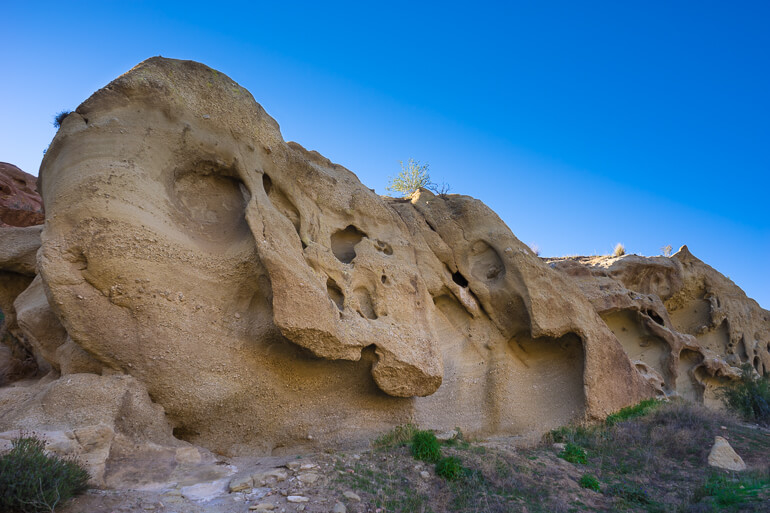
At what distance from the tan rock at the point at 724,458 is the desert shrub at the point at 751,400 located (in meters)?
5.22

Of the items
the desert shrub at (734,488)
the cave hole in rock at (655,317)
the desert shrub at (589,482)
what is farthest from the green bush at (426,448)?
the cave hole in rock at (655,317)

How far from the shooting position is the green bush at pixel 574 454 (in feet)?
22.4

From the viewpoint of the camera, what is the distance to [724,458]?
23.2 feet

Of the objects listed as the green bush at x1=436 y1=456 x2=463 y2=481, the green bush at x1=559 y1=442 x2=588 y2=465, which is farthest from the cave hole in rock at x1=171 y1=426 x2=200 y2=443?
the green bush at x1=559 y1=442 x2=588 y2=465

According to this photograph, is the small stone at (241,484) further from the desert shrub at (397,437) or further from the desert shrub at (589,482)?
the desert shrub at (589,482)

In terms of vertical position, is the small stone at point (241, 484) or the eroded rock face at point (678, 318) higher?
the eroded rock face at point (678, 318)

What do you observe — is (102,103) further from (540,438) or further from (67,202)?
(540,438)

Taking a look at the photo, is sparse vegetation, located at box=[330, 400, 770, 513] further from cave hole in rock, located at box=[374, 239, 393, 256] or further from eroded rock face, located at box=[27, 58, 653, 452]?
cave hole in rock, located at box=[374, 239, 393, 256]

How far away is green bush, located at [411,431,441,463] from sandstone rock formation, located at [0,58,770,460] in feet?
3.75

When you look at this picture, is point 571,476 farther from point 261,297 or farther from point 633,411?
point 261,297

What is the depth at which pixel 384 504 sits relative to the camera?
452cm

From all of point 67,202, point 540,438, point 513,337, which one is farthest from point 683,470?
point 67,202

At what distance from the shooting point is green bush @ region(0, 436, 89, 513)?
11.0 feet

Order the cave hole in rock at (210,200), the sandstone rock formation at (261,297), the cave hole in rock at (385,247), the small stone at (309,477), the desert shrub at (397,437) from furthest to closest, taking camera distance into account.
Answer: the cave hole in rock at (385,247) → the cave hole in rock at (210,200) → the desert shrub at (397,437) → the sandstone rock formation at (261,297) → the small stone at (309,477)
